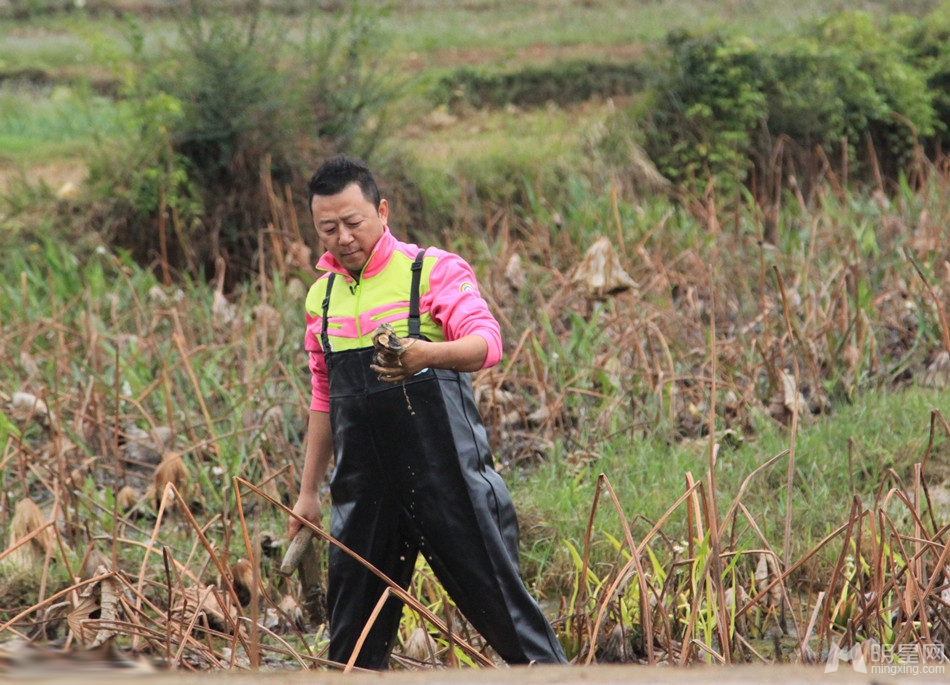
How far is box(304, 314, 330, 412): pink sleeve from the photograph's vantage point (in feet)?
8.05

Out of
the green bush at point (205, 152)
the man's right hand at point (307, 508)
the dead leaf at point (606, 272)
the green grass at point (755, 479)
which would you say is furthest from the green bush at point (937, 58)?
the man's right hand at point (307, 508)

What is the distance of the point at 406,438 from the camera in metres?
2.26

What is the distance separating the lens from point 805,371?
4.42 meters

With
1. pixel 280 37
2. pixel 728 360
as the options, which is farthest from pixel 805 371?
pixel 280 37

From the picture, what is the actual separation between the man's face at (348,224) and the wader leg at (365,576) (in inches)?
20.4

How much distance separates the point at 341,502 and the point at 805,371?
2627 mm

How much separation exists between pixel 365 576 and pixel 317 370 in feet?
1.55

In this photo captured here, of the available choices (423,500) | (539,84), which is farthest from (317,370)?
(539,84)

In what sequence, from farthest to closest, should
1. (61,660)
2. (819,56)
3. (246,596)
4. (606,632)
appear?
1. (819,56)
2. (246,596)
3. (606,632)
4. (61,660)

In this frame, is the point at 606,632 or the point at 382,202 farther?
the point at 606,632

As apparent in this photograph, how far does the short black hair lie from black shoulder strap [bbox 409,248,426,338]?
17 cm

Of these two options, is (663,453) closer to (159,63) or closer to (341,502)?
(341,502)

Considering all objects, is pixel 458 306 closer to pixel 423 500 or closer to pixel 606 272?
pixel 423 500

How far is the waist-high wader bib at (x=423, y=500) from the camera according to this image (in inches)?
88.8
